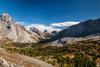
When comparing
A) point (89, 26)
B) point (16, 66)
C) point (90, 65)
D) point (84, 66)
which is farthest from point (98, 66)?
point (89, 26)

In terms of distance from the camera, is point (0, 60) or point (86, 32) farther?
point (86, 32)

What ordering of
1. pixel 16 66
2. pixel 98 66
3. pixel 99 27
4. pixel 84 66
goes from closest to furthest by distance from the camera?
pixel 16 66
pixel 84 66
pixel 98 66
pixel 99 27

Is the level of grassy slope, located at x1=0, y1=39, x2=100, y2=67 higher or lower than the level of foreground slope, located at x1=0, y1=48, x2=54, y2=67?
lower

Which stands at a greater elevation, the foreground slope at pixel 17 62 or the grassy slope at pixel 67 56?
the foreground slope at pixel 17 62

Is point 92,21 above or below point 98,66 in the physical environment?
above

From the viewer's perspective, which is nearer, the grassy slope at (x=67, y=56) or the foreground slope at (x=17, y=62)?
the foreground slope at (x=17, y=62)


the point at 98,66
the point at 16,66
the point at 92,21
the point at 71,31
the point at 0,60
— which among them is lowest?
the point at 98,66

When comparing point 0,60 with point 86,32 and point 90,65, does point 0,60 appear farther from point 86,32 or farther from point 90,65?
point 86,32

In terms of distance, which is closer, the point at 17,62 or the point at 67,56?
the point at 17,62

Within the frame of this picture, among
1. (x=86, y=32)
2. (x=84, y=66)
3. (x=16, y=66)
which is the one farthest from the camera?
(x=86, y=32)

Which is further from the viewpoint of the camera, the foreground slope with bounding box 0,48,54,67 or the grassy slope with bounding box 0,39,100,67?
the grassy slope with bounding box 0,39,100,67

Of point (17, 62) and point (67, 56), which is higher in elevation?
point (17, 62)
